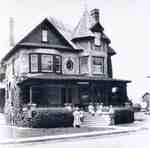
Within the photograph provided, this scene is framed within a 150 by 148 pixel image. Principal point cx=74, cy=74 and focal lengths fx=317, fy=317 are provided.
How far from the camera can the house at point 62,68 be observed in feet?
57.1

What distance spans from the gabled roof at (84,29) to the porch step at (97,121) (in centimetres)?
558

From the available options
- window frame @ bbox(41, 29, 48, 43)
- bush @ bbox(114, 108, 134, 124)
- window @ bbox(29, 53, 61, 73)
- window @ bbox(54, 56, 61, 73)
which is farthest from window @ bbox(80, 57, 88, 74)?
bush @ bbox(114, 108, 134, 124)

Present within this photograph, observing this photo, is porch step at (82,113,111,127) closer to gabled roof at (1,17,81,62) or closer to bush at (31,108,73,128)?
bush at (31,108,73,128)

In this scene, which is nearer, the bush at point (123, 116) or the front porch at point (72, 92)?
the bush at point (123, 116)

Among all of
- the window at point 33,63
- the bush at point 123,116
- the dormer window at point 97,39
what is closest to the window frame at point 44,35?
the window at point 33,63

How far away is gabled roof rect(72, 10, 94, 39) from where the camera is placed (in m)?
20.0

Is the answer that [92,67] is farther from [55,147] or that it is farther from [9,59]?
[55,147]

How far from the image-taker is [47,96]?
17641mm

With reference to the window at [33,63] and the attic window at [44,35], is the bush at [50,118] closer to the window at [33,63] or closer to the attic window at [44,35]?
the window at [33,63]

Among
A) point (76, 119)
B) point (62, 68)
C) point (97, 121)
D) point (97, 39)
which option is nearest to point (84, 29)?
point (97, 39)

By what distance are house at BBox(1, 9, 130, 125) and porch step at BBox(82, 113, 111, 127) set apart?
2.20 m

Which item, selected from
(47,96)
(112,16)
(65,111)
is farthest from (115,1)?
(47,96)

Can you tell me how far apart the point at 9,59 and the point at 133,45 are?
12.5 m

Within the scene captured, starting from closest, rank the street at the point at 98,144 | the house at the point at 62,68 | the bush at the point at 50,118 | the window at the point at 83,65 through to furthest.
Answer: the street at the point at 98,144 → the bush at the point at 50,118 → the house at the point at 62,68 → the window at the point at 83,65
